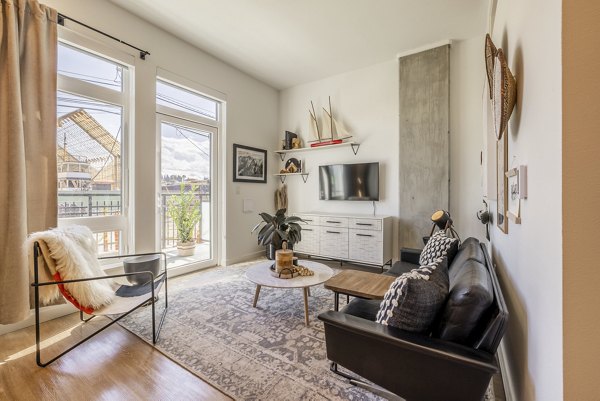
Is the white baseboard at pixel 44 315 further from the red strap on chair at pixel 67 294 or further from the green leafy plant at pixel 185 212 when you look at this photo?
the green leafy plant at pixel 185 212

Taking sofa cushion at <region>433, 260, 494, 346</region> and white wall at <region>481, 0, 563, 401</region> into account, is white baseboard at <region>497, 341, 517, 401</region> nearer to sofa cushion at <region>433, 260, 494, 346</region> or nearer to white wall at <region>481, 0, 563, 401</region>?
white wall at <region>481, 0, 563, 401</region>

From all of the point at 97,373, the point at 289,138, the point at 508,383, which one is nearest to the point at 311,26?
the point at 289,138

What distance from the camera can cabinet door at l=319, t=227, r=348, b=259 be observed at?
12.9 feet

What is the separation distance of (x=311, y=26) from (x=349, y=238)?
2.80 meters

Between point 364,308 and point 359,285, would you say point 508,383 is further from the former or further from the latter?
point 359,285

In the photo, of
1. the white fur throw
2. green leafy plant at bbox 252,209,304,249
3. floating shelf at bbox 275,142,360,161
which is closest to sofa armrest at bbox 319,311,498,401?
green leafy plant at bbox 252,209,304,249

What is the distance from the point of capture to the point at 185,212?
3.80m

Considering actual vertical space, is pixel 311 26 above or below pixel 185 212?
above

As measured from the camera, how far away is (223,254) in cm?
413

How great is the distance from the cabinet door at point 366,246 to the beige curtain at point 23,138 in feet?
11.0

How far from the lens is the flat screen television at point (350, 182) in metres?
4.05

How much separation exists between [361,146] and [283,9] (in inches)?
86.1

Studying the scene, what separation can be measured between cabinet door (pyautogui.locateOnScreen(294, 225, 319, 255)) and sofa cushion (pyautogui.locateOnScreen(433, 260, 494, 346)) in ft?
10.0

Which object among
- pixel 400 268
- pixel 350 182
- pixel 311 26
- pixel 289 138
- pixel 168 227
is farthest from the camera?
pixel 289 138
